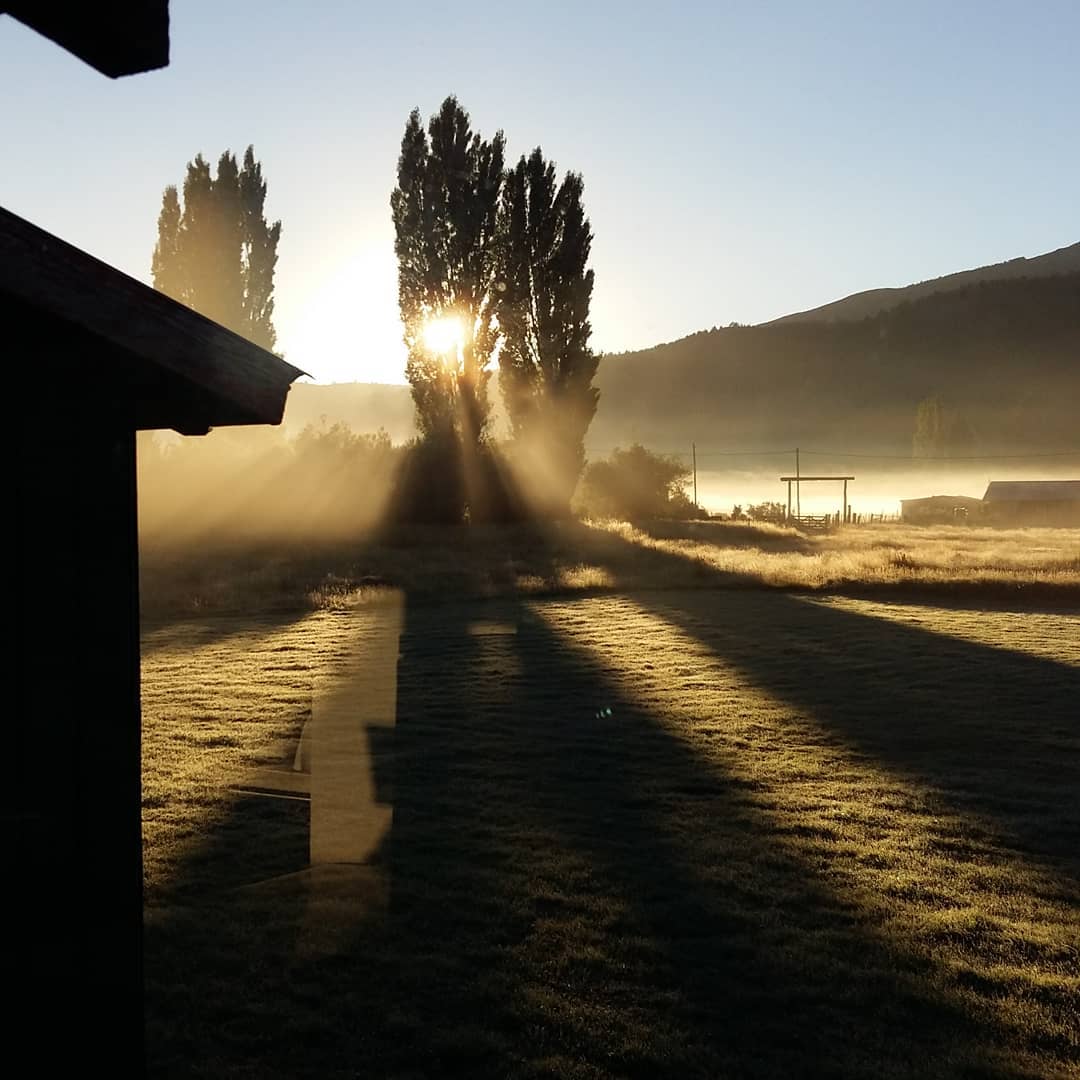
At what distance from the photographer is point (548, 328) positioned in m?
41.3

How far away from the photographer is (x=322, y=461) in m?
39.0

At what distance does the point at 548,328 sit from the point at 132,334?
128ft

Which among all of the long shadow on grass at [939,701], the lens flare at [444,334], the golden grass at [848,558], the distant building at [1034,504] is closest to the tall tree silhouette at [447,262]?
the lens flare at [444,334]

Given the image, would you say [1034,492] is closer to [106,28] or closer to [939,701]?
[939,701]

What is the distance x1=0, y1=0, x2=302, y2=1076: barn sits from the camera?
3.10 m

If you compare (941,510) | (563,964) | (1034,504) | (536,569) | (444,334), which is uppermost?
(444,334)

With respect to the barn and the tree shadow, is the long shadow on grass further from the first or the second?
the barn

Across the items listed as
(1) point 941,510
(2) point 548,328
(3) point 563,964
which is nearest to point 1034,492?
(1) point 941,510

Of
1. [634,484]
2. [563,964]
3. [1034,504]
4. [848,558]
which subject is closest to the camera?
[563,964]

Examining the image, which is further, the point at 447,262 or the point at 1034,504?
the point at 1034,504

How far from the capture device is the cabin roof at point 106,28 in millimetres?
2004

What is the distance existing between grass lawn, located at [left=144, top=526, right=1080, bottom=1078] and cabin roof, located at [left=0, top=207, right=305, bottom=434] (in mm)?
2813

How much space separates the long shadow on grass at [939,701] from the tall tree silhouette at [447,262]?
1843 cm

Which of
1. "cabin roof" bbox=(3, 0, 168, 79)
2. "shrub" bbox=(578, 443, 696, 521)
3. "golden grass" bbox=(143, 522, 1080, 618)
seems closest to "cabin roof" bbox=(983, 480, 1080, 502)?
"shrub" bbox=(578, 443, 696, 521)
